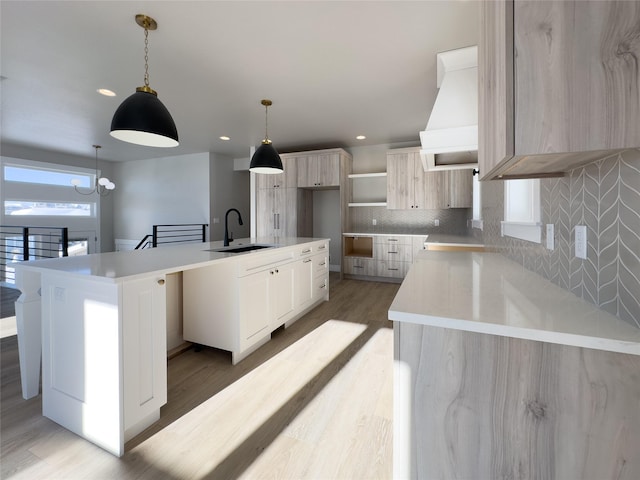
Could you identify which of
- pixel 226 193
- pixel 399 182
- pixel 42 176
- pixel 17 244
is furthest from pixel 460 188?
pixel 17 244

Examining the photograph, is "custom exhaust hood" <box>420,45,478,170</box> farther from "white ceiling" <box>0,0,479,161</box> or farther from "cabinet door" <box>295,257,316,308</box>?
"cabinet door" <box>295,257,316,308</box>

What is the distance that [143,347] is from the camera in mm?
1479

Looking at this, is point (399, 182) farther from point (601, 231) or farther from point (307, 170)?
point (601, 231)

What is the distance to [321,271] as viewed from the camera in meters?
3.72

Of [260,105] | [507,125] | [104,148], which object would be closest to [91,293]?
[507,125]

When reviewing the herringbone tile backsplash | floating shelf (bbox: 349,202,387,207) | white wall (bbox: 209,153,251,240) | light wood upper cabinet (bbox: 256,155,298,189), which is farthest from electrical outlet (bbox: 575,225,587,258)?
white wall (bbox: 209,153,251,240)

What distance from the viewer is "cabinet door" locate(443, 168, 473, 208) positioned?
4594mm

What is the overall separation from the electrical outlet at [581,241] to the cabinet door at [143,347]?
192 cm

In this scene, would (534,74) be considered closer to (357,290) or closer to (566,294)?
(566,294)

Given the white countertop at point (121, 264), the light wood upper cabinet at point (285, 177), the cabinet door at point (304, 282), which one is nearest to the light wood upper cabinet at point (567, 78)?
the white countertop at point (121, 264)

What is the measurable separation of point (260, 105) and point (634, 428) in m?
4.15

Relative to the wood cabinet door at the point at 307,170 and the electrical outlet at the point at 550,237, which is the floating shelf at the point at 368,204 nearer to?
the wood cabinet door at the point at 307,170

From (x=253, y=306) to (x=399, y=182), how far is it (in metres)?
3.66

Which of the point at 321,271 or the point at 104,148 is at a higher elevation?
the point at 104,148
